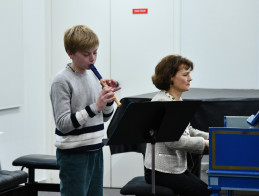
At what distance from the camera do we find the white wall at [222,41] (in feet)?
15.7

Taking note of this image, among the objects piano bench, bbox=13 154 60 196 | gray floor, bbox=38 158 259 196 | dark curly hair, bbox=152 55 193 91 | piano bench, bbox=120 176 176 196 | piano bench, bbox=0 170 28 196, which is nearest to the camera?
piano bench, bbox=120 176 176 196

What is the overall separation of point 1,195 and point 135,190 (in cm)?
103

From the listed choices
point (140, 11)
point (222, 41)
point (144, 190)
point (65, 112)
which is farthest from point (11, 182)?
point (222, 41)

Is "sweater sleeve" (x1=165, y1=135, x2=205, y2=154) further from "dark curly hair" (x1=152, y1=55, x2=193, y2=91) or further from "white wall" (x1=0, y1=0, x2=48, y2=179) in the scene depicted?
"white wall" (x1=0, y1=0, x2=48, y2=179)

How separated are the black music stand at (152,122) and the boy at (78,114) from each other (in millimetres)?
128

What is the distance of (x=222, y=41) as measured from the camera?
4848mm

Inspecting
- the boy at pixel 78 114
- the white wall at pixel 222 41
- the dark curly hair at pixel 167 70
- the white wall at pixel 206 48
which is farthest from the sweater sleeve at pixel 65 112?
the white wall at pixel 222 41

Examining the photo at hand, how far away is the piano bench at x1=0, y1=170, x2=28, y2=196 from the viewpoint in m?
3.38

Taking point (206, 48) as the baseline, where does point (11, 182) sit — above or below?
below

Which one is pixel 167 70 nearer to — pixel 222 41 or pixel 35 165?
pixel 35 165

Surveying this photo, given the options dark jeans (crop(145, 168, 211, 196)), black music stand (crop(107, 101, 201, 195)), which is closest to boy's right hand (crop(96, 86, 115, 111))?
black music stand (crop(107, 101, 201, 195))

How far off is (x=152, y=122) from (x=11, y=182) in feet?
4.61

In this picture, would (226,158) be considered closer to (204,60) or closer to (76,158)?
(76,158)

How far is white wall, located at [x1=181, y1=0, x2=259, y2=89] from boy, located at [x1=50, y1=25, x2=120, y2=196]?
2.57 m
